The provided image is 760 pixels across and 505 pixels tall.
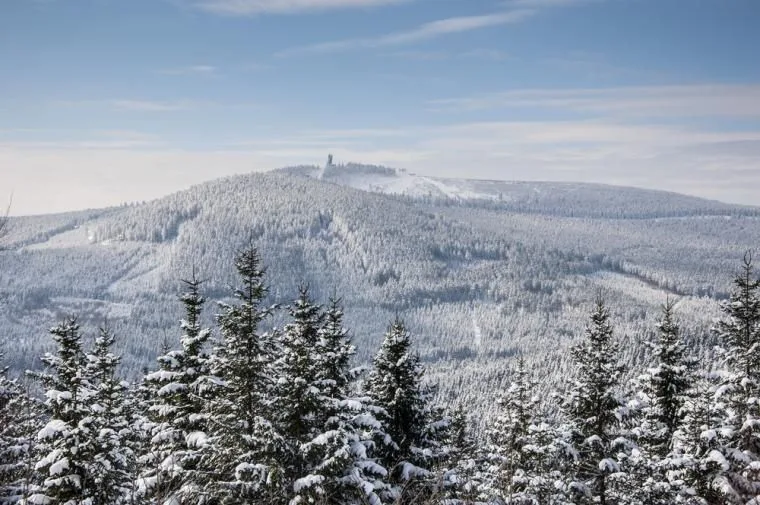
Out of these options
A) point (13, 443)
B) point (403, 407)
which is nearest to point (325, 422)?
point (403, 407)

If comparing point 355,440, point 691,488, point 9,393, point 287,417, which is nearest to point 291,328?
point 287,417

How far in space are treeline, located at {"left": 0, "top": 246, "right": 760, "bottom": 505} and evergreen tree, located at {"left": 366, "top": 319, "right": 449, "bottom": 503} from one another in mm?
61

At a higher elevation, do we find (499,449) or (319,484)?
(319,484)

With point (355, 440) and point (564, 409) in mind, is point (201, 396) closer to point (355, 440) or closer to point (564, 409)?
point (355, 440)

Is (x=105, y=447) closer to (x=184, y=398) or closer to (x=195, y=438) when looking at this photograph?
(x=184, y=398)

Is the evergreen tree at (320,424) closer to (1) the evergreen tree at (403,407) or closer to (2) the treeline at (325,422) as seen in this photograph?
(2) the treeline at (325,422)

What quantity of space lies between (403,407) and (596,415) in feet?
24.9

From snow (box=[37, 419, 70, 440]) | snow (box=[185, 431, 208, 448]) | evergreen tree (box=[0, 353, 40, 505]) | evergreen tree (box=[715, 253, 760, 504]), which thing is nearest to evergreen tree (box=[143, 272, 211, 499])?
snow (box=[185, 431, 208, 448])

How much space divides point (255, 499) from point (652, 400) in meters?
15.1

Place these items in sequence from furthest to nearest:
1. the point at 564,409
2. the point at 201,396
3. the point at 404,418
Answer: the point at 564,409
the point at 404,418
the point at 201,396

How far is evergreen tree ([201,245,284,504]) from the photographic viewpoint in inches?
674

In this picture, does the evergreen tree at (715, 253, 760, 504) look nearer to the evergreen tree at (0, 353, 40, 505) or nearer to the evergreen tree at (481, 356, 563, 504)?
the evergreen tree at (481, 356, 563, 504)

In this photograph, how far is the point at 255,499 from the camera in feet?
56.0

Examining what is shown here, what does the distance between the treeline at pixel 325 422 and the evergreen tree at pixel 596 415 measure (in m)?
0.06
